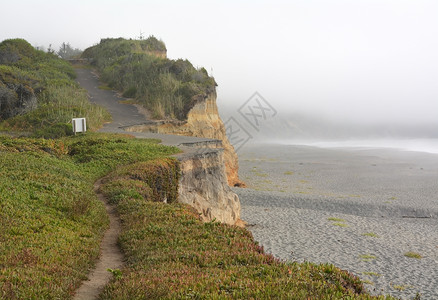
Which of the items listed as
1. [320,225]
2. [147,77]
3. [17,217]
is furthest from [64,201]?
[147,77]

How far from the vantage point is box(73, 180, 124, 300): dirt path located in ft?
21.7

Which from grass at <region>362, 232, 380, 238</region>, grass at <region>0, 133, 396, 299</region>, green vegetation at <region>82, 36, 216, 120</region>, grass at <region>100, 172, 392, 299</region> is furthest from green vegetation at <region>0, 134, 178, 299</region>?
green vegetation at <region>82, 36, 216, 120</region>

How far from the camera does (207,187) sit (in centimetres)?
1870

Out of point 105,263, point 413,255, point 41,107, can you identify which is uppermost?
point 41,107

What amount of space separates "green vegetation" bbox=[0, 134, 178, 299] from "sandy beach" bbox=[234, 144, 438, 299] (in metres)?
6.80

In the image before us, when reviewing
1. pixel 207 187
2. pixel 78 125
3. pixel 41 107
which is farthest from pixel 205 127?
pixel 207 187

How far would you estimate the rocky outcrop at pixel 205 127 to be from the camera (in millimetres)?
30444

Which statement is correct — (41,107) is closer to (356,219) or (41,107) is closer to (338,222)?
(338,222)

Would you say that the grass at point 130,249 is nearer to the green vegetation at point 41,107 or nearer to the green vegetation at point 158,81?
the green vegetation at point 41,107

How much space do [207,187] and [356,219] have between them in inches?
451

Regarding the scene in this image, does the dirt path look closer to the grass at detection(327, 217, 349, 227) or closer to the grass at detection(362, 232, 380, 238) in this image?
the grass at detection(362, 232, 380, 238)

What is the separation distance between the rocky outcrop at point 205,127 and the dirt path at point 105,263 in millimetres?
19089

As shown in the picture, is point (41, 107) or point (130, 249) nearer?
point (130, 249)

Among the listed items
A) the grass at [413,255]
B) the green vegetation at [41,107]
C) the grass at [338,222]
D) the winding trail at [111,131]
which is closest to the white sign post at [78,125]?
the green vegetation at [41,107]
